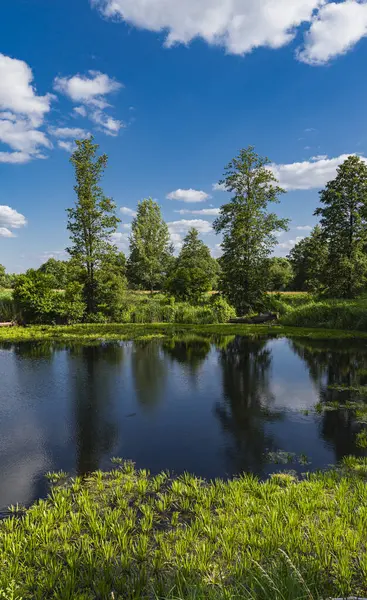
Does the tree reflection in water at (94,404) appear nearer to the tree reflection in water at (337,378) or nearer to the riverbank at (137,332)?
the riverbank at (137,332)

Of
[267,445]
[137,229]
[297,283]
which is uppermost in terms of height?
[137,229]

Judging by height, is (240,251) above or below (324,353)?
above

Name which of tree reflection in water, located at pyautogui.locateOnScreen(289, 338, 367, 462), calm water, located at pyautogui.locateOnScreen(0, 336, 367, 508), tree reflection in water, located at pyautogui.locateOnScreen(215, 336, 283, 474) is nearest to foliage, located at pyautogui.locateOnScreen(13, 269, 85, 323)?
calm water, located at pyautogui.locateOnScreen(0, 336, 367, 508)

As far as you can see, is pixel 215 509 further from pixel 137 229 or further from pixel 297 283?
pixel 297 283

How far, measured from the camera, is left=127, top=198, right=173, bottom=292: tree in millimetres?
50000

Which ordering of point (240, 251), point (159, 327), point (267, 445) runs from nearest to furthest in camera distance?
point (267, 445), point (159, 327), point (240, 251)

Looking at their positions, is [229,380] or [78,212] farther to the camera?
[78,212]

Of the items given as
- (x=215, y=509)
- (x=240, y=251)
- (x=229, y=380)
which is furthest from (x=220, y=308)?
(x=215, y=509)

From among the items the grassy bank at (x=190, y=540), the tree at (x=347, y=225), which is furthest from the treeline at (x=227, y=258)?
the grassy bank at (x=190, y=540)

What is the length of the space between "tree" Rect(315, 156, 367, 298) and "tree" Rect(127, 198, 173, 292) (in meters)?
25.5

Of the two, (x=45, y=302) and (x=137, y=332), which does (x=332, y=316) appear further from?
(x=45, y=302)

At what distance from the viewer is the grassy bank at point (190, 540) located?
3711 mm

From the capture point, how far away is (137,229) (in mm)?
51906

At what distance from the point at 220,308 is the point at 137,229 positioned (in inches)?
1045
